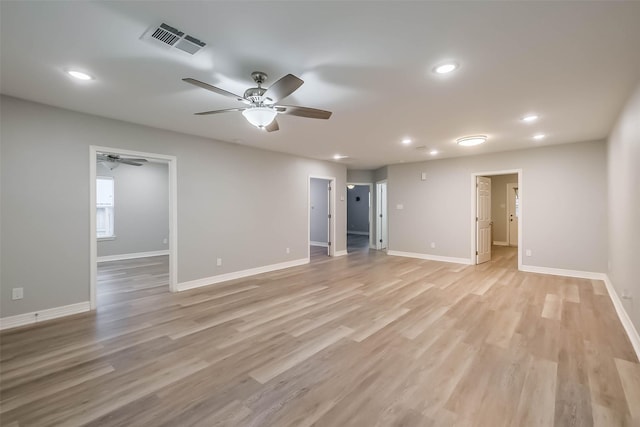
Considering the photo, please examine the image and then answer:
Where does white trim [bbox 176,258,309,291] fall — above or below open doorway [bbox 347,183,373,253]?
below

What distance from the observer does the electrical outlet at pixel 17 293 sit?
10.7 feet

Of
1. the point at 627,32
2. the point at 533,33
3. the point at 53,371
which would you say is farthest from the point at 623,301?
the point at 53,371

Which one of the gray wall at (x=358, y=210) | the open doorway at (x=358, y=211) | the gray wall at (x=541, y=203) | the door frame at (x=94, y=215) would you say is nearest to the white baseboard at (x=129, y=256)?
the door frame at (x=94, y=215)

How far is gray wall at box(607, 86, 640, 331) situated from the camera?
108 inches

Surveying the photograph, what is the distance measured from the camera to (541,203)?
226 inches

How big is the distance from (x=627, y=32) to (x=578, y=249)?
4.78 metres

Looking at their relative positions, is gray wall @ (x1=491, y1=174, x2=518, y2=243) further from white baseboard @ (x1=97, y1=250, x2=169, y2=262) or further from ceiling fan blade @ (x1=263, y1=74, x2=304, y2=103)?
white baseboard @ (x1=97, y1=250, x2=169, y2=262)

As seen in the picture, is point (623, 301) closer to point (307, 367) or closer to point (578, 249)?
point (578, 249)

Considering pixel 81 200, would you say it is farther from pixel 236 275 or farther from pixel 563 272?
pixel 563 272

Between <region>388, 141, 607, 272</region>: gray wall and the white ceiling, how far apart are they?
162cm

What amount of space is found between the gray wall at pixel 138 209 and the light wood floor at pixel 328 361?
12.8 feet

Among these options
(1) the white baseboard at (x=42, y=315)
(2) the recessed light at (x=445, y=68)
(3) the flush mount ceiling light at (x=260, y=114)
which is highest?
(2) the recessed light at (x=445, y=68)

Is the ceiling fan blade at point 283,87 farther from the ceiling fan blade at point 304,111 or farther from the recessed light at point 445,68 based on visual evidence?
the recessed light at point 445,68

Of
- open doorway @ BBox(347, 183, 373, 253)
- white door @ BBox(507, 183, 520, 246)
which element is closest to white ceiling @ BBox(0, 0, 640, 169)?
white door @ BBox(507, 183, 520, 246)
